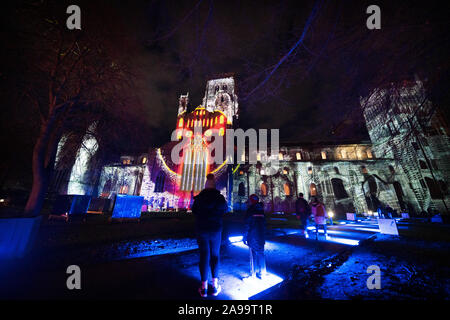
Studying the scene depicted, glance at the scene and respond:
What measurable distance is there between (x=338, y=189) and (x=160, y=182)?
3210 cm

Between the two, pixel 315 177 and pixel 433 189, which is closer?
pixel 433 189

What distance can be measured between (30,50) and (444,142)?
134 feet

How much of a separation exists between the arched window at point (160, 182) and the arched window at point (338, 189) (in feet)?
99.4

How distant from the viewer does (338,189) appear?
93.1ft

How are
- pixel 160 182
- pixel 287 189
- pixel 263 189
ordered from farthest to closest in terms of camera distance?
pixel 160 182 < pixel 263 189 < pixel 287 189

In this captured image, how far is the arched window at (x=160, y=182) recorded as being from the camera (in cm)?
2902

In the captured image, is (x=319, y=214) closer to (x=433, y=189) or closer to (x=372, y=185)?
(x=433, y=189)

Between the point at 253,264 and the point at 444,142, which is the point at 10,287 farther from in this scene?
the point at 444,142

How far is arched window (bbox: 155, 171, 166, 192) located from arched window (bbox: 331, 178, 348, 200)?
30311 mm

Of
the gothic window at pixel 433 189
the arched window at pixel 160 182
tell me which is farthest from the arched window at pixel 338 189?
the arched window at pixel 160 182

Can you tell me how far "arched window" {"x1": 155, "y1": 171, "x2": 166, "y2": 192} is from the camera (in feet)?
95.2
